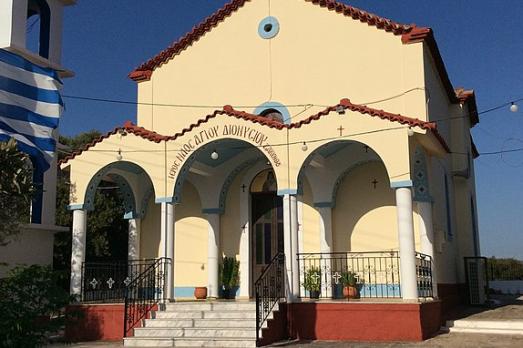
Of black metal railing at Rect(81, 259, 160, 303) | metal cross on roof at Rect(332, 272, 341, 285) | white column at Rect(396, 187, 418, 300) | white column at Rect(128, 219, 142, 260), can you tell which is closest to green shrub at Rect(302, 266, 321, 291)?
metal cross on roof at Rect(332, 272, 341, 285)

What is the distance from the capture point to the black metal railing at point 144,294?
512 inches

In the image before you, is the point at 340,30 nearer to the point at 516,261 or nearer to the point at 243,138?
the point at 243,138

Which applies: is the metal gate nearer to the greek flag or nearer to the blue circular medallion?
the blue circular medallion

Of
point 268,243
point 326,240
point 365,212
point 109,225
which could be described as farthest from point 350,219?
point 109,225

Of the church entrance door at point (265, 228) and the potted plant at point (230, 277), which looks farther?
the church entrance door at point (265, 228)

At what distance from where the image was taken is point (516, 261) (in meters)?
34.9

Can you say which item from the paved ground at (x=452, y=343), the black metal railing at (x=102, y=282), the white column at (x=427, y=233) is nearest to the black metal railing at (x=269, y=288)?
the paved ground at (x=452, y=343)

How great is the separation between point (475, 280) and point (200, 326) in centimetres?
976

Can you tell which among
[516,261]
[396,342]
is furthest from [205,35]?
[516,261]

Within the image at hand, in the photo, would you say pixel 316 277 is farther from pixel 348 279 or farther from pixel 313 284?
pixel 348 279

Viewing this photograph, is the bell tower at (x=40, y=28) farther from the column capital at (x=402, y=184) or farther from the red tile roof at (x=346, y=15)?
the column capital at (x=402, y=184)

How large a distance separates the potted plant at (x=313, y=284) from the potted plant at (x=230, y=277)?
2294 mm

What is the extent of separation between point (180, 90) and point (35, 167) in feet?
14.5

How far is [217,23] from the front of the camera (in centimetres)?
1681
